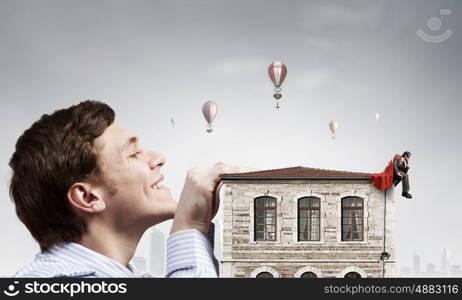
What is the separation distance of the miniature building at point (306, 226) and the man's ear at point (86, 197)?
1707 cm

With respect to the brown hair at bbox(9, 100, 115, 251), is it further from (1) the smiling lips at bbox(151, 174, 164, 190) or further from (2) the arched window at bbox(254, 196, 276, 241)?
(2) the arched window at bbox(254, 196, 276, 241)

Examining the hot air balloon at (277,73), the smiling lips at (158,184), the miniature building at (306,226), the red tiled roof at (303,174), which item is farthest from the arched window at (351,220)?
the smiling lips at (158,184)

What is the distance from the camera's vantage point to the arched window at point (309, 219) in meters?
19.8

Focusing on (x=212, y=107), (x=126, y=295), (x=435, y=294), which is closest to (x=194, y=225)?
(x=126, y=295)

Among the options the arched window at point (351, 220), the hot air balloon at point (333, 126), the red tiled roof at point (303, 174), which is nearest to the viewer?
the red tiled roof at point (303, 174)

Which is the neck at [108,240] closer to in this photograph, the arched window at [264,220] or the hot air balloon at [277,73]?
the arched window at [264,220]

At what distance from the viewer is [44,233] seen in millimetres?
2449

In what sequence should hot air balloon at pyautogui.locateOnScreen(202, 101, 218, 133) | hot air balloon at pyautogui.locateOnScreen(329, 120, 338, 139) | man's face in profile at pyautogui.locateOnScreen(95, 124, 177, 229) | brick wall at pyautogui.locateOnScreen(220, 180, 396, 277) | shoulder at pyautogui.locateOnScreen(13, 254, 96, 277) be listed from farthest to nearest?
hot air balloon at pyautogui.locateOnScreen(329, 120, 338, 139) < hot air balloon at pyautogui.locateOnScreen(202, 101, 218, 133) < brick wall at pyautogui.locateOnScreen(220, 180, 396, 277) < man's face in profile at pyautogui.locateOnScreen(95, 124, 177, 229) < shoulder at pyautogui.locateOnScreen(13, 254, 96, 277)

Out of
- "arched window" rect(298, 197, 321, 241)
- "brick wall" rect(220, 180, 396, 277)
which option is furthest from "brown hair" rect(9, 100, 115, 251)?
"arched window" rect(298, 197, 321, 241)

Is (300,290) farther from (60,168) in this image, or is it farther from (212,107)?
(212,107)

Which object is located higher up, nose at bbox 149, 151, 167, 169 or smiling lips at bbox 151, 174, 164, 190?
nose at bbox 149, 151, 167, 169

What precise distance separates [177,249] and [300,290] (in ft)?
3.01

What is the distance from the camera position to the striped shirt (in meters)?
2.36

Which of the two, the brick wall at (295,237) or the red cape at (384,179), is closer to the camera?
the brick wall at (295,237)
